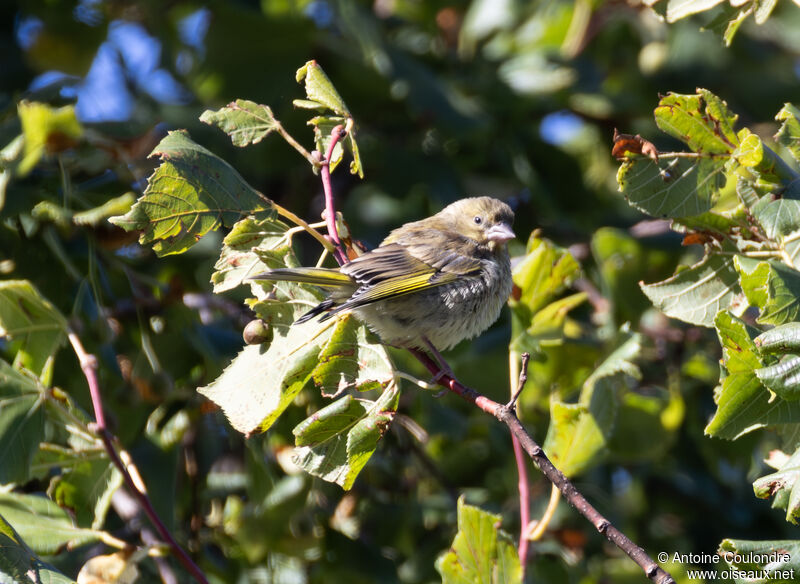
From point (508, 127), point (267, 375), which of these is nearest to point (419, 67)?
point (508, 127)

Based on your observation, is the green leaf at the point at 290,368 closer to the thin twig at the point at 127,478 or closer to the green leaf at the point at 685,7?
the thin twig at the point at 127,478

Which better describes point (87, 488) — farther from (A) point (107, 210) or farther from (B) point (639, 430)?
(B) point (639, 430)

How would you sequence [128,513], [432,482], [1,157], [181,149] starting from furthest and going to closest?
[432,482] < [128,513] < [1,157] < [181,149]

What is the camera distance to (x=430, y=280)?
3.56 m

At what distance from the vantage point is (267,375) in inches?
99.8

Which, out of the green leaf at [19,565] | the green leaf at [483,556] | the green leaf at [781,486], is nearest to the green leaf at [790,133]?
the green leaf at [781,486]

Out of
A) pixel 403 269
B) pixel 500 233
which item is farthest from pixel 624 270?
pixel 403 269

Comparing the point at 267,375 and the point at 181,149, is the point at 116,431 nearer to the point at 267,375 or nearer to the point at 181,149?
the point at 267,375

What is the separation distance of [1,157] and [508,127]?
2.98 m

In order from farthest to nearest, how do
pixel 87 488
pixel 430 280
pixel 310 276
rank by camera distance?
pixel 430 280, pixel 87 488, pixel 310 276

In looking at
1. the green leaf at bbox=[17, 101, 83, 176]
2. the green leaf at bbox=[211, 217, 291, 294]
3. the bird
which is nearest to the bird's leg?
the bird

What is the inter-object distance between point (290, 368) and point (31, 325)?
1074 mm

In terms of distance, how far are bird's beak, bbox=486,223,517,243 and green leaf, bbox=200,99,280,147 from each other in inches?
63.2

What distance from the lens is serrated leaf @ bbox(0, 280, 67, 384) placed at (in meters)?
2.88
